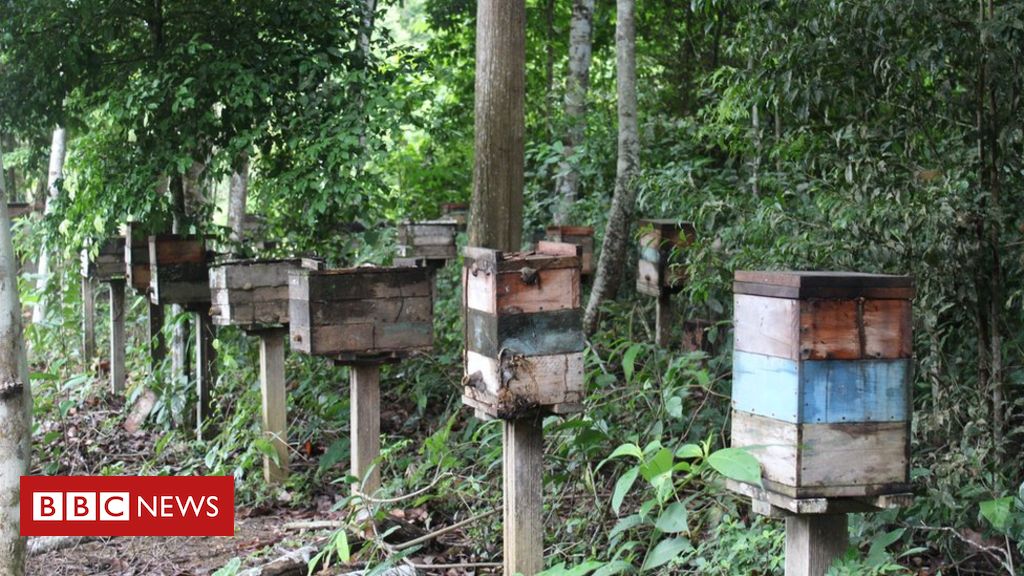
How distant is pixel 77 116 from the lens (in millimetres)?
8352

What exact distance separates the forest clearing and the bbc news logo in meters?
0.02

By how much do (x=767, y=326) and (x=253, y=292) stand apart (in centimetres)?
381

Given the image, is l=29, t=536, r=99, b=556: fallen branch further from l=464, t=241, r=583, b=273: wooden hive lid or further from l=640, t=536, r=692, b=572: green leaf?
l=640, t=536, r=692, b=572: green leaf

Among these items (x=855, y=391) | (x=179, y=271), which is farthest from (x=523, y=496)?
(x=179, y=271)

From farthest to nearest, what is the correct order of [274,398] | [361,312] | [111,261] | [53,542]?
[111,261], [274,398], [53,542], [361,312]

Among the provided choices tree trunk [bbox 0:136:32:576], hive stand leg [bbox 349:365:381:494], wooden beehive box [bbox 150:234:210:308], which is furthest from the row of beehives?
wooden beehive box [bbox 150:234:210:308]

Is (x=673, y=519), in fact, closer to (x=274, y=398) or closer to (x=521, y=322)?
(x=521, y=322)

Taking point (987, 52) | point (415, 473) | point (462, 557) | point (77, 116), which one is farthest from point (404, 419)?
point (987, 52)

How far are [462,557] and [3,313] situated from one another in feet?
7.73

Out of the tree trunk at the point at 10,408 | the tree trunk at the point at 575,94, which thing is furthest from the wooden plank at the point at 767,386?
the tree trunk at the point at 575,94

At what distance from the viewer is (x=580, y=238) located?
8.54 meters

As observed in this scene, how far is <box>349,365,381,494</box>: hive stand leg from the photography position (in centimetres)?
557

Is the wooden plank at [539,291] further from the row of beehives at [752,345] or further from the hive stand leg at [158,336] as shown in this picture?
the hive stand leg at [158,336]

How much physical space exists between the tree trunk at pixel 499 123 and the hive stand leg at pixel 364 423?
1670 millimetres
